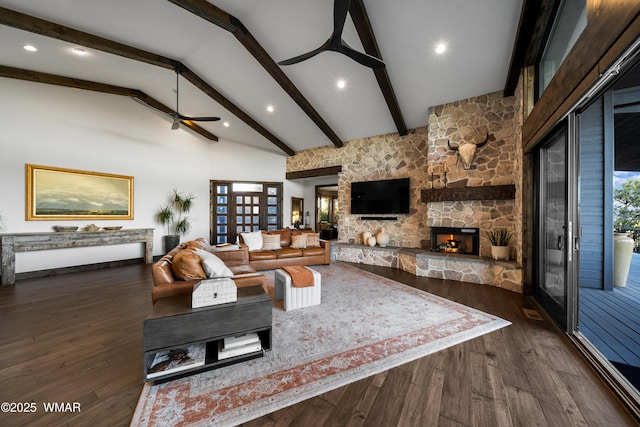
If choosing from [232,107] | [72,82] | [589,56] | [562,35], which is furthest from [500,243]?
[72,82]

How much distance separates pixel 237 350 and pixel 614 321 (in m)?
4.01

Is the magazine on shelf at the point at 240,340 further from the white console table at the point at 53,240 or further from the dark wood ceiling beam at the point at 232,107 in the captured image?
the dark wood ceiling beam at the point at 232,107

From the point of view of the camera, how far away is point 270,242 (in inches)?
221

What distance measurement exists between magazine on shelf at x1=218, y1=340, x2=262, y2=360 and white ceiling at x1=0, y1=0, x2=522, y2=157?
428 centimetres

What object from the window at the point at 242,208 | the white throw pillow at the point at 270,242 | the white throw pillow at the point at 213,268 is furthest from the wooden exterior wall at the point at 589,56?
the window at the point at 242,208

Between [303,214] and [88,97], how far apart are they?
22.0ft

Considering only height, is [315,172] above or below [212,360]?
above

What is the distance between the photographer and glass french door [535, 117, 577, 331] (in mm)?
2383

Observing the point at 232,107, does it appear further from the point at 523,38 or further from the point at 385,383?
the point at 385,383

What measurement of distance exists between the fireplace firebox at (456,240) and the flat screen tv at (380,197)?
967 millimetres

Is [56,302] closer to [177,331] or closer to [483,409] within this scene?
[177,331]

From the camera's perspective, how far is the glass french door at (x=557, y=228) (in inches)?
93.8

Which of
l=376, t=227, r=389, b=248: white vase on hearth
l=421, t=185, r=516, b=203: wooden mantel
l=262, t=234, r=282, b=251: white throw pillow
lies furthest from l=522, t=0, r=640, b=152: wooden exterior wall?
l=262, t=234, r=282, b=251: white throw pillow

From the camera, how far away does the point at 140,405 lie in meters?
1.57
